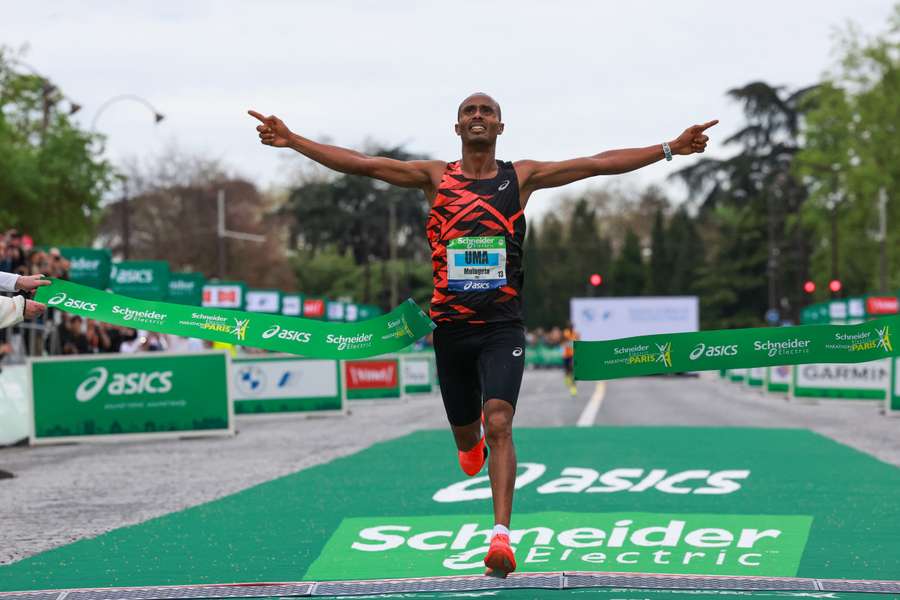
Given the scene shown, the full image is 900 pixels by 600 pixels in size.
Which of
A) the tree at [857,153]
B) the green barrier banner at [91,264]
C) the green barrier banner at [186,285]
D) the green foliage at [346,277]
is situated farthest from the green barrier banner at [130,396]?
the green foliage at [346,277]

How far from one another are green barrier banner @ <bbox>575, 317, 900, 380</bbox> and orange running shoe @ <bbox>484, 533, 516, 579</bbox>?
1370 millimetres

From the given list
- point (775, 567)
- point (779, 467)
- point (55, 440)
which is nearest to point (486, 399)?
point (775, 567)

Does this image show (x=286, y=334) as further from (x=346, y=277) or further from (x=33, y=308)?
(x=346, y=277)

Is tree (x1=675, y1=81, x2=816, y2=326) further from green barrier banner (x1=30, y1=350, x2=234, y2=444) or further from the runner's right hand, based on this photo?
the runner's right hand

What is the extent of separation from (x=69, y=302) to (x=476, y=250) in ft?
8.33

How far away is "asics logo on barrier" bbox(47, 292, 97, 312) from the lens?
24.0 feet

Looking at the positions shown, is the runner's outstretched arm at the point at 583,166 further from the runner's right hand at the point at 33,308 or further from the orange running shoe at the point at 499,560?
the runner's right hand at the point at 33,308

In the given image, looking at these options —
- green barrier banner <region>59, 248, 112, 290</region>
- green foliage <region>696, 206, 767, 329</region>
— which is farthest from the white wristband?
green foliage <region>696, 206, 767, 329</region>

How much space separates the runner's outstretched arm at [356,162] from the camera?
633 cm

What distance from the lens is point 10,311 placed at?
273 inches

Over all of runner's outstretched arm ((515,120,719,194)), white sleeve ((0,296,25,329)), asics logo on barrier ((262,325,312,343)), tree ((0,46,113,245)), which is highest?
tree ((0,46,113,245))

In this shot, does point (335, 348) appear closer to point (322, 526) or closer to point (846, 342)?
point (322, 526)

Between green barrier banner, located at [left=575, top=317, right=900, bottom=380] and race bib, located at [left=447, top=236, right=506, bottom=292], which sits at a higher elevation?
race bib, located at [left=447, top=236, right=506, bottom=292]

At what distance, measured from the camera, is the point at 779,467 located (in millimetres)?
12078
